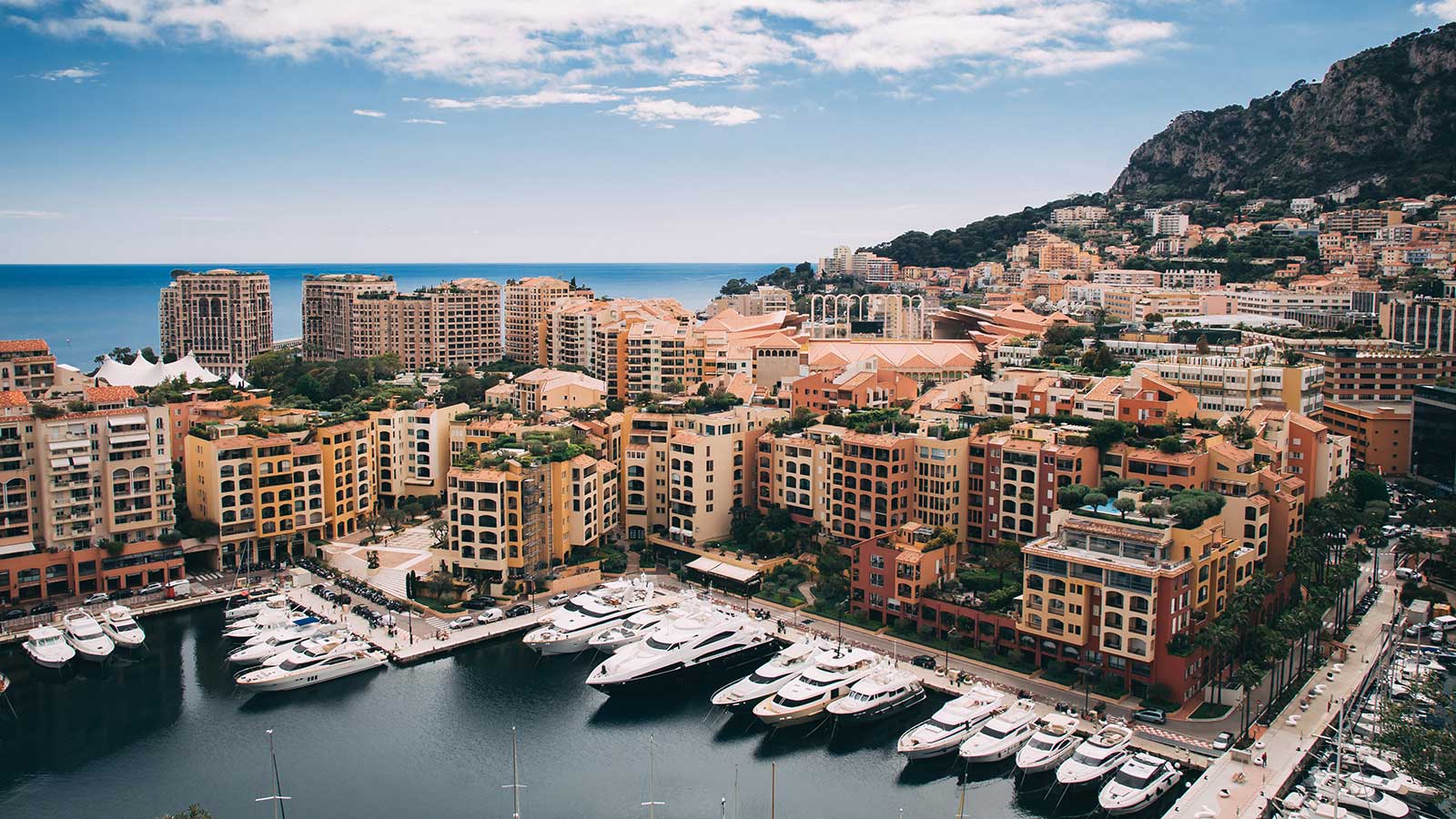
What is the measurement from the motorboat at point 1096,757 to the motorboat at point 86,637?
27.6m

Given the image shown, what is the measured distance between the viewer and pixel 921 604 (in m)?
34.4

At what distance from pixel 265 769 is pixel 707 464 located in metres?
19.9

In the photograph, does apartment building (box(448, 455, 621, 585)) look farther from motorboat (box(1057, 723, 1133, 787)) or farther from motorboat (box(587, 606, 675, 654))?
motorboat (box(1057, 723, 1133, 787))

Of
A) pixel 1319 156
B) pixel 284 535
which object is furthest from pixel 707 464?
pixel 1319 156

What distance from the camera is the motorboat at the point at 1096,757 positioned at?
85.9 feet

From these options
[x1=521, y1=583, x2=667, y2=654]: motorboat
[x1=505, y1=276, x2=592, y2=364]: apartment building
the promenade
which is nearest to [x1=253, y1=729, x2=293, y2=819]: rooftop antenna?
[x1=521, y1=583, x2=667, y2=654]: motorboat

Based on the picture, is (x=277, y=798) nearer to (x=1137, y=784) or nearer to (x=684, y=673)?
(x=684, y=673)

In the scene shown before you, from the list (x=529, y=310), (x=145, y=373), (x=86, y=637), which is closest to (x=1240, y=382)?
(x=86, y=637)

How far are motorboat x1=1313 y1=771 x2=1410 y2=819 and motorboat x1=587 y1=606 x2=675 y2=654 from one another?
18879 millimetres

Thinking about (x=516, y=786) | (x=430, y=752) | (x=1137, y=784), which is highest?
(x=1137, y=784)

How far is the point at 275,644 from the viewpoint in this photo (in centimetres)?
3472

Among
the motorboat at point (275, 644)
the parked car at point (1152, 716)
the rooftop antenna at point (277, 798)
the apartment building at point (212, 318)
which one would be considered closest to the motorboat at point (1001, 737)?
the parked car at point (1152, 716)

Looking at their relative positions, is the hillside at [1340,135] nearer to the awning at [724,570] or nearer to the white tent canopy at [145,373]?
the awning at [724,570]

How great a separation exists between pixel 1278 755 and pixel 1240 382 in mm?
23655
